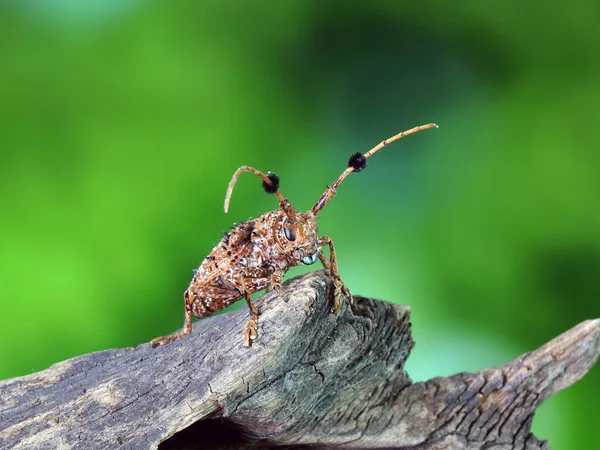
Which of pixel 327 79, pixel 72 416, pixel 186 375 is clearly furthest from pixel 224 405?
pixel 327 79

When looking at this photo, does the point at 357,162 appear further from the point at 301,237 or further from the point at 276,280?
the point at 276,280

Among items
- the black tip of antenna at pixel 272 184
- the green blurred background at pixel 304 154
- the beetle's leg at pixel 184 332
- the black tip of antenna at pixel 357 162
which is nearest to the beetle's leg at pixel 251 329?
the black tip of antenna at pixel 272 184

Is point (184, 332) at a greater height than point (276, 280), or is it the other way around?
point (276, 280)

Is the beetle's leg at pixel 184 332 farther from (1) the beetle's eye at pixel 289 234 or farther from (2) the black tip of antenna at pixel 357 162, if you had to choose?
(2) the black tip of antenna at pixel 357 162

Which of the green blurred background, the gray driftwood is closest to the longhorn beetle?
the gray driftwood

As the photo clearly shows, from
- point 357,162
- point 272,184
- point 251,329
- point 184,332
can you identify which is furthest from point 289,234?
point 184,332

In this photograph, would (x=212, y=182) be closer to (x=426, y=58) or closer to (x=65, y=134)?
(x=65, y=134)
